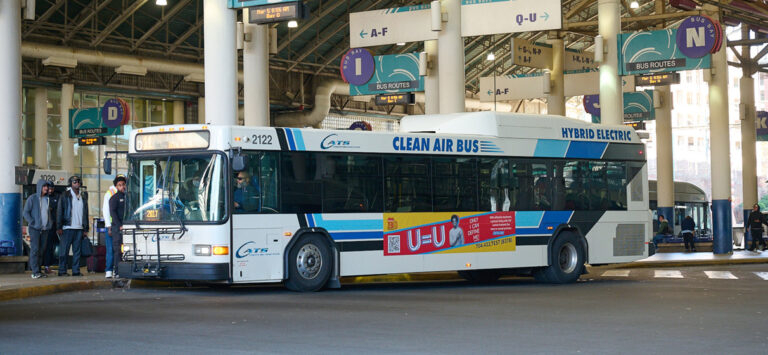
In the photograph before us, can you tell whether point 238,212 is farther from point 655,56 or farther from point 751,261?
A: point 751,261

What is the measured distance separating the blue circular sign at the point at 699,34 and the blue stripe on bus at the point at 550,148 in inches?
289

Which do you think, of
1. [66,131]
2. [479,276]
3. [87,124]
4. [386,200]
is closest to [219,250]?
[386,200]

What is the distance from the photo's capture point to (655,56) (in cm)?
2691

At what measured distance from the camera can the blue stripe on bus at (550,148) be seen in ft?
65.6

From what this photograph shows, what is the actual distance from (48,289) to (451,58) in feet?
35.5

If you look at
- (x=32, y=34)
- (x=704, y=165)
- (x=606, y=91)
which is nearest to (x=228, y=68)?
(x=606, y=91)

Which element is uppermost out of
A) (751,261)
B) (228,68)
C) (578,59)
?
(578,59)

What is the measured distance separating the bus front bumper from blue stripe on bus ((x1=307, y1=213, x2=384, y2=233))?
5.73 feet

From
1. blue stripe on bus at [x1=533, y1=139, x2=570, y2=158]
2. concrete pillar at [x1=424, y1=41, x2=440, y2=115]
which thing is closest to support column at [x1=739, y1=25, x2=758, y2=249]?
concrete pillar at [x1=424, y1=41, x2=440, y2=115]

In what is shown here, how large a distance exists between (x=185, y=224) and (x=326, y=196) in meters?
2.35

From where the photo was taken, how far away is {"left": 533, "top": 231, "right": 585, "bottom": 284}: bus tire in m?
20.0

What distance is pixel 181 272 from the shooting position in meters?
16.0

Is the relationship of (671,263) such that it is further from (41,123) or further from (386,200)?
(41,123)

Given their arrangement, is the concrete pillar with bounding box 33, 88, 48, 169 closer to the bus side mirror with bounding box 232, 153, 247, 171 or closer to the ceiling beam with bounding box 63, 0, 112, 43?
the ceiling beam with bounding box 63, 0, 112, 43
